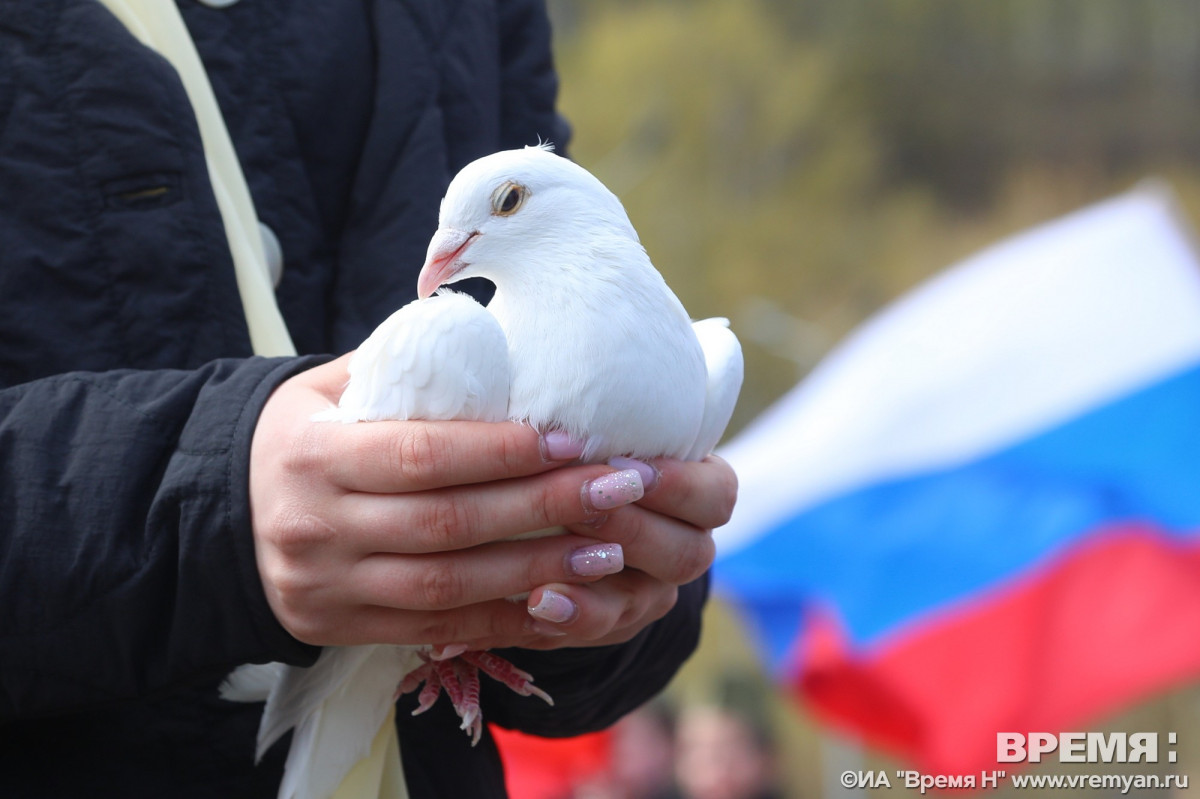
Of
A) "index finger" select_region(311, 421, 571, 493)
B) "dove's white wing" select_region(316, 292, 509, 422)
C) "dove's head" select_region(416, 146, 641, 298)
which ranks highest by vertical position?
"dove's head" select_region(416, 146, 641, 298)

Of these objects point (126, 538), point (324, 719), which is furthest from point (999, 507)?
point (126, 538)

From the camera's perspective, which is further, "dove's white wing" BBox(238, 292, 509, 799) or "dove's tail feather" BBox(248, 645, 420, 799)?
"dove's tail feather" BBox(248, 645, 420, 799)

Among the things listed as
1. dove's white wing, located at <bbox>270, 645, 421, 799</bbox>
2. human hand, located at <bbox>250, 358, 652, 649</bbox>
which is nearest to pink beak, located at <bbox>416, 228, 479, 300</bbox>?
human hand, located at <bbox>250, 358, 652, 649</bbox>

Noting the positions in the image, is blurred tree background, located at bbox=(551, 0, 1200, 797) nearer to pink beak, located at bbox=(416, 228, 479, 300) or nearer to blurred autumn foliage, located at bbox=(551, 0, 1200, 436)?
blurred autumn foliage, located at bbox=(551, 0, 1200, 436)

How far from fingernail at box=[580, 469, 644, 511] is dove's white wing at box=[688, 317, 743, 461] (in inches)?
8.6

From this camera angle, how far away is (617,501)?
1.14 metres

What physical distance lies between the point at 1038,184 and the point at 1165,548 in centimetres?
1710

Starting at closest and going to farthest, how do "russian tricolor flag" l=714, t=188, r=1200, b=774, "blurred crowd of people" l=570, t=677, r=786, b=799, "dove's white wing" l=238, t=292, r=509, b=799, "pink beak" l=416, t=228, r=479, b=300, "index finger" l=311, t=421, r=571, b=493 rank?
1. "index finger" l=311, t=421, r=571, b=493
2. "dove's white wing" l=238, t=292, r=509, b=799
3. "pink beak" l=416, t=228, r=479, b=300
4. "russian tricolor flag" l=714, t=188, r=1200, b=774
5. "blurred crowd of people" l=570, t=677, r=786, b=799

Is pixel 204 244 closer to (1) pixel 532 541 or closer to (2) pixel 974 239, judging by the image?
(1) pixel 532 541

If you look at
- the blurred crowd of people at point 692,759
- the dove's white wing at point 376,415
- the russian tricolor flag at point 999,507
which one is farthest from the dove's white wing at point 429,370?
the blurred crowd of people at point 692,759

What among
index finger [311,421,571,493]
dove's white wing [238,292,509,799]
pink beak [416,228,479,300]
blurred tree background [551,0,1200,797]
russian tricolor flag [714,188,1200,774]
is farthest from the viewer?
blurred tree background [551,0,1200,797]

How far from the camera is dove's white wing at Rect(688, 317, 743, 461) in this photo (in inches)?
54.9

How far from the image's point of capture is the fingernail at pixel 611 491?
1.14 m

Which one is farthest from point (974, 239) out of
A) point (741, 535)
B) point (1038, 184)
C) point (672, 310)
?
point (672, 310)
